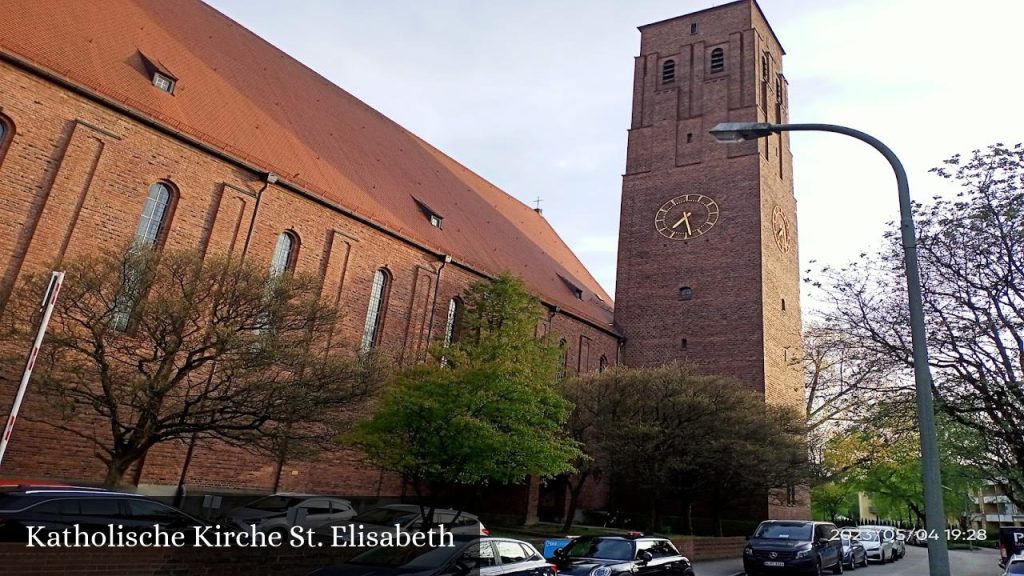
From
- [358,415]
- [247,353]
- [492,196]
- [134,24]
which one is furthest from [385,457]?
[492,196]

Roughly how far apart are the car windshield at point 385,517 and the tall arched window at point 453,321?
29.9ft

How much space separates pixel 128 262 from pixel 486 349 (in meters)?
7.63

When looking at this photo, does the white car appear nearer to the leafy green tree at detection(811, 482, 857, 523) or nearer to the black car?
the black car

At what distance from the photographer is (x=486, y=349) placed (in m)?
16.1

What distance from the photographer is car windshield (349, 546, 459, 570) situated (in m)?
7.79

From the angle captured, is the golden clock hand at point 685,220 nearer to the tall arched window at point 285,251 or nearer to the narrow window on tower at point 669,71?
the narrow window on tower at point 669,71

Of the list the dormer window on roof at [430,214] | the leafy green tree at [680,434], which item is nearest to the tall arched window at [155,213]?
the dormer window on roof at [430,214]

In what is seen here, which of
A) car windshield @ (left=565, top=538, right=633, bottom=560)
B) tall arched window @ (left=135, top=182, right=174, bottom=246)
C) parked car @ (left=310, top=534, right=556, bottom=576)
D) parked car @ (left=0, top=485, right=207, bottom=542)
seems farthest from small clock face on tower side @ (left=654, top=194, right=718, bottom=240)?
parked car @ (left=0, top=485, right=207, bottom=542)

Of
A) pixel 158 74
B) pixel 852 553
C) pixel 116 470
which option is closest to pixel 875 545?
pixel 852 553

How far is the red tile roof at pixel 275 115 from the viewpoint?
667 inches

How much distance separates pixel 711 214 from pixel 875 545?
52.2 ft

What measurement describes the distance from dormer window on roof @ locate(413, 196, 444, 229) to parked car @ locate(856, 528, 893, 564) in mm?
18601

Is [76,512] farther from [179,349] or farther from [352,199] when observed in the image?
[352,199]

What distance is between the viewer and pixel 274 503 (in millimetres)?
16281
